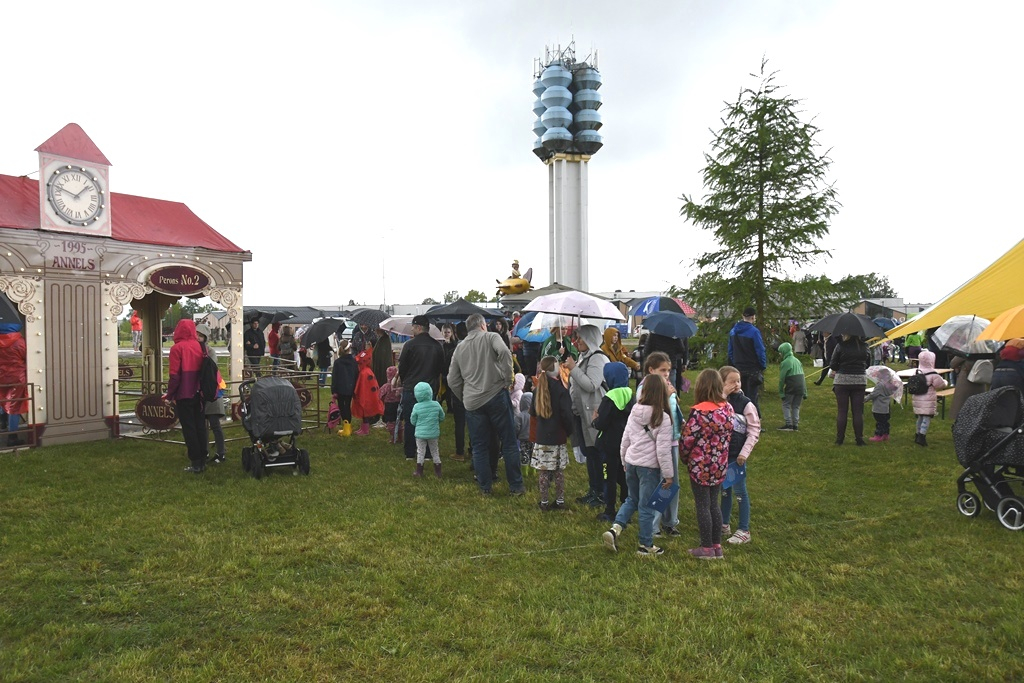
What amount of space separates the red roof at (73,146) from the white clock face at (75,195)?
210mm

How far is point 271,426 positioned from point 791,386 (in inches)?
325

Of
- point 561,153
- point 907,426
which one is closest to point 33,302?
point 907,426

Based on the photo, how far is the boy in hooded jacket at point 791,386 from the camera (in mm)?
11609

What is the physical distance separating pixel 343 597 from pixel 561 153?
2896 inches

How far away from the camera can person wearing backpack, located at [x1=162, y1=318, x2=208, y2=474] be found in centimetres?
861

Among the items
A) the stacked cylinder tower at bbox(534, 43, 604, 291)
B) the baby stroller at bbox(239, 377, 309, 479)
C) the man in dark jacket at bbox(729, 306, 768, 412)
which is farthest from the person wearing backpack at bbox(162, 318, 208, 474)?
the stacked cylinder tower at bbox(534, 43, 604, 291)

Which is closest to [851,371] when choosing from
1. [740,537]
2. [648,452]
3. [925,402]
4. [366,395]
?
[925,402]

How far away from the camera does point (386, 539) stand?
6.00 metres

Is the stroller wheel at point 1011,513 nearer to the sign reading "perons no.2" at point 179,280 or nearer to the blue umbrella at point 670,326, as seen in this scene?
the blue umbrella at point 670,326

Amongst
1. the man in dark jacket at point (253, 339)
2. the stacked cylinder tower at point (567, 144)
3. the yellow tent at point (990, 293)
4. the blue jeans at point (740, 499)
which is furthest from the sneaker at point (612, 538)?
the stacked cylinder tower at point (567, 144)

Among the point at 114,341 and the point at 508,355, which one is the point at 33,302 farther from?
the point at 508,355

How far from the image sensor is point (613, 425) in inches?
251

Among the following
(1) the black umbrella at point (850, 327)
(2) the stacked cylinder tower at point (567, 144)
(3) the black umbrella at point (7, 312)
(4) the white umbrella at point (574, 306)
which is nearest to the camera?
(1) the black umbrella at point (850, 327)

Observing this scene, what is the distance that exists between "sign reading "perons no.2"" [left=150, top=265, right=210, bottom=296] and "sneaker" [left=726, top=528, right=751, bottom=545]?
33.3 feet
